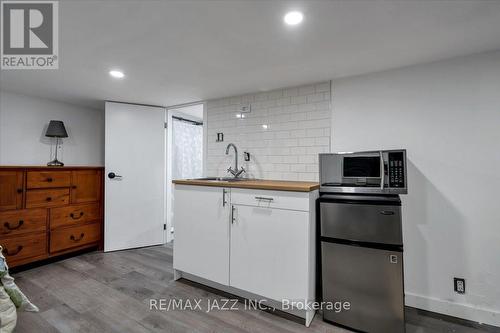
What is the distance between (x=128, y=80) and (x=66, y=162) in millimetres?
1909

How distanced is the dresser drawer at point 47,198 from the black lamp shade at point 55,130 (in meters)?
0.74

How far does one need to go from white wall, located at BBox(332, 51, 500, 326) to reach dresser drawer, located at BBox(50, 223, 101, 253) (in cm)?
357

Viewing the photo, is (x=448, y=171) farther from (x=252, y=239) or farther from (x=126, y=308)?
(x=126, y=308)

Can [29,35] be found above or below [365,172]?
above

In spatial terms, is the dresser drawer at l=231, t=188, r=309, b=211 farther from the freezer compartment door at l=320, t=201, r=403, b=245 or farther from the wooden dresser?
the wooden dresser

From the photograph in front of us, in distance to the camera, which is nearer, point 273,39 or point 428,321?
point 273,39

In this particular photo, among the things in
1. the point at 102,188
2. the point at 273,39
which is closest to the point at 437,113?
the point at 273,39

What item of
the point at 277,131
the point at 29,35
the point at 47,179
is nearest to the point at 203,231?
the point at 277,131

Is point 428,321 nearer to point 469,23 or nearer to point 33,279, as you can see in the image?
point 469,23

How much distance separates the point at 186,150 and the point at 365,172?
3.04m

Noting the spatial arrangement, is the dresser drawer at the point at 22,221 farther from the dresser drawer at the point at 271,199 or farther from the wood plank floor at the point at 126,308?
the dresser drawer at the point at 271,199

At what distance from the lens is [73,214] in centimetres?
301

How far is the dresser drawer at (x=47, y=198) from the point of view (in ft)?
8.68

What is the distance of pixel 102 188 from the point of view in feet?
10.8
